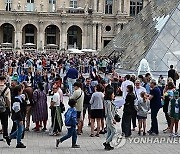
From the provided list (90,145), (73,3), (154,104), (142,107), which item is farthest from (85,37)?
(90,145)

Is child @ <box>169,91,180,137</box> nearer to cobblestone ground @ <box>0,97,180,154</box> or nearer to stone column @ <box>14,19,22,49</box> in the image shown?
cobblestone ground @ <box>0,97,180,154</box>

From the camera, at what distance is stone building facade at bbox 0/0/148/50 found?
7131cm

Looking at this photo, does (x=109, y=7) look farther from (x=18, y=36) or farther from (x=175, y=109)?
(x=175, y=109)

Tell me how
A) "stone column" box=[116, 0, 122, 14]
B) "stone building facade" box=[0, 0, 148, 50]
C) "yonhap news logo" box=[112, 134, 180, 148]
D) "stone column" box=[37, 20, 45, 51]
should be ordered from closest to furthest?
"yonhap news logo" box=[112, 134, 180, 148] → "stone building facade" box=[0, 0, 148, 50] → "stone column" box=[37, 20, 45, 51] → "stone column" box=[116, 0, 122, 14]

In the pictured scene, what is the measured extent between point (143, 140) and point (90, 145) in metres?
1.73

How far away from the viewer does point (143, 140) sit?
1448 cm

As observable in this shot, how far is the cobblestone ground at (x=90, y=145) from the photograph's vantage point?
12617 millimetres

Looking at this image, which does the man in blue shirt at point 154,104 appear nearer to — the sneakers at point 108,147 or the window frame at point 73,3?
the sneakers at point 108,147

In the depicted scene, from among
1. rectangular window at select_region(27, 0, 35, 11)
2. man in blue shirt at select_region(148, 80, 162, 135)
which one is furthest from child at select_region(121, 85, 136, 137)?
rectangular window at select_region(27, 0, 35, 11)

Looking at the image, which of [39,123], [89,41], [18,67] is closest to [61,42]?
[89,41]

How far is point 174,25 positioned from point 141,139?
609 inches

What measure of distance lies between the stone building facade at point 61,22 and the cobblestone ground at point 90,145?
56802mm

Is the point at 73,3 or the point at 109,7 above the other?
the point at 73,3

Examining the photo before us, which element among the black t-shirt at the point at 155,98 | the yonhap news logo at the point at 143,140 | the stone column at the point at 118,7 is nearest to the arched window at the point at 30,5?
the stone column at the point at 118,7
